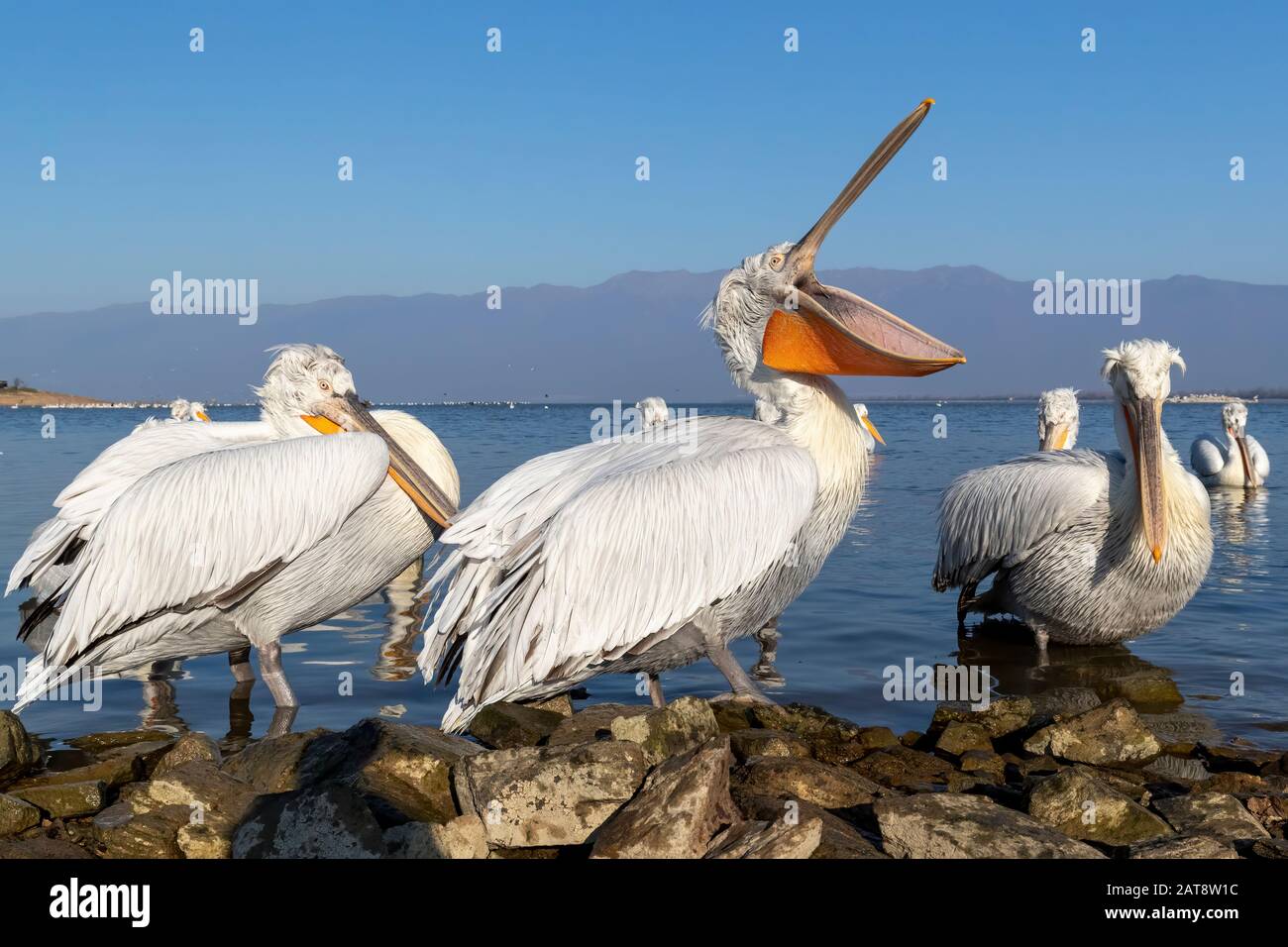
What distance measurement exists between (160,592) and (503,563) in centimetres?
165

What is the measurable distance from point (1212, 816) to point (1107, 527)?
2952 millimetres

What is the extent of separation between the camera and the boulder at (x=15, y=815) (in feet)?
11.6

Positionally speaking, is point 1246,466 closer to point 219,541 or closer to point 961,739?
point 961,739

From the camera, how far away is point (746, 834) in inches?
113

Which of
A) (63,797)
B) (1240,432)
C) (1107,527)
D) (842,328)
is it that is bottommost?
(63,797)

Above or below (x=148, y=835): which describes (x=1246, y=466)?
below

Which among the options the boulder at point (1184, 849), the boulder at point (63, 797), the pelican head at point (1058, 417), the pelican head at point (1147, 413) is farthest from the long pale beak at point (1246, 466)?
the boulder at point (63, 797)

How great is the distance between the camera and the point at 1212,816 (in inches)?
136

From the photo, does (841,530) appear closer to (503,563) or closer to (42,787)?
(503,563)

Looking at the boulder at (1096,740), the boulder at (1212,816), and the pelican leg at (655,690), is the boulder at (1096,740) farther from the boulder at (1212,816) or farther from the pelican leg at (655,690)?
the pelican leg at (655,690)

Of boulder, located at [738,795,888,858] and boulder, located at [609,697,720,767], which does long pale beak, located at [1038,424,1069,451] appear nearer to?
boulder, located at [609,697,720,767]

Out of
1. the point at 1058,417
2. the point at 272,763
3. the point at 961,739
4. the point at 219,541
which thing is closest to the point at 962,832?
the point at 961,739

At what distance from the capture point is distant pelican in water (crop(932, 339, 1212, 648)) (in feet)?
19.3
